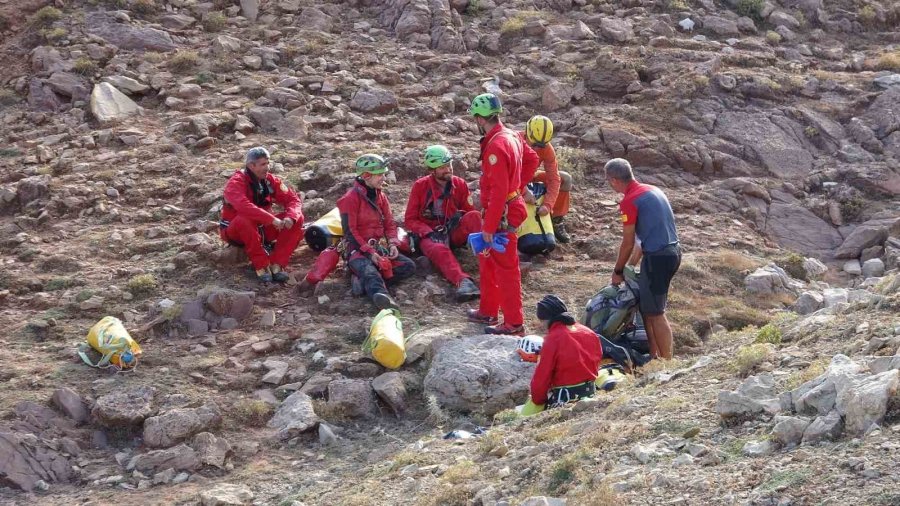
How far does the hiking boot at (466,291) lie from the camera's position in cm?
1003

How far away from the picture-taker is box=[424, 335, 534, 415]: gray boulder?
8203 millimetres

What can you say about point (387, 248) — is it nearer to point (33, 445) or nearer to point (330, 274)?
point (330, 274)

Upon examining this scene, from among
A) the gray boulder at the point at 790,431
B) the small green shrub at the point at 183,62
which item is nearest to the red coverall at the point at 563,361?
the gray boulder at the point at 790,431

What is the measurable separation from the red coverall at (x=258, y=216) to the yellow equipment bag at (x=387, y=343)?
1706 millimetres

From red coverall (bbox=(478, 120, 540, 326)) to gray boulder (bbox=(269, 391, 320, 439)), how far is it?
201cm

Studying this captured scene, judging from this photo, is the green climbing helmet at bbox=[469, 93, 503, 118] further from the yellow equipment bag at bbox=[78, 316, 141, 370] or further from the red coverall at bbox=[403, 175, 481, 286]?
the yellow equipment bag at bbox=[78, 316, 141, 370]

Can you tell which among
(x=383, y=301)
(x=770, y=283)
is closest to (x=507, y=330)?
(x=383, y=301)

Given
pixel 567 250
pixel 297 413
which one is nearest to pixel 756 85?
pixel 567 250

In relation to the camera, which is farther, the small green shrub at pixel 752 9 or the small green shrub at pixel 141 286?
the small green shrub at pixel 752 9

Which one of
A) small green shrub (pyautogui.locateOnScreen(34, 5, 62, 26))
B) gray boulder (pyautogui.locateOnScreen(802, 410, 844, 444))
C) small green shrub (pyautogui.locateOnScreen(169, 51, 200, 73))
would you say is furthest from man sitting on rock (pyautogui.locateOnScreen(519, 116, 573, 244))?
small green shrub (pyautogui.locateOnScreen(34, 5, 62, 26))

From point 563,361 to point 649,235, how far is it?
4.82 ft

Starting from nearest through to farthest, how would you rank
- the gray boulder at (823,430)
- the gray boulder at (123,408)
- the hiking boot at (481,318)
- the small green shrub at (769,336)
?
the gray boulder at (823,430) < the small green shrub at (769,336) < the gray boulder at (123,408) < the hiking boot at (481,318)

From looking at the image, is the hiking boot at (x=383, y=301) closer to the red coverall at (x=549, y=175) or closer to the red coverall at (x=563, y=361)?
the red coverall at (x=549, y=175)

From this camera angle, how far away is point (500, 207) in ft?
28.7
